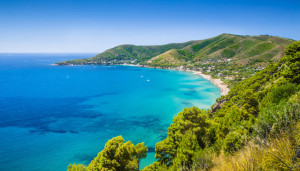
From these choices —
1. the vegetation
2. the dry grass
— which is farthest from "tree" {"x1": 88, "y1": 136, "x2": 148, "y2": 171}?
the dry grass

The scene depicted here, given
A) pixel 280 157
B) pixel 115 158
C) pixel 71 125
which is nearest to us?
pixel 280 157

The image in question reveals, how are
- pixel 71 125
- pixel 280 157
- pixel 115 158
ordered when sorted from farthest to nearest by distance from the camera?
pixel 71 125
pixel 115 158
pixel 280 157

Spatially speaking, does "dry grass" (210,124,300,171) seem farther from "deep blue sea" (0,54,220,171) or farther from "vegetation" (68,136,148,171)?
"deep blue sea" (0,54,220,171)

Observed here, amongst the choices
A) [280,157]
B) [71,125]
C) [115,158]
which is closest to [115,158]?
[115,158]

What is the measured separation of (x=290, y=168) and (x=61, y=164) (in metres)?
34.7

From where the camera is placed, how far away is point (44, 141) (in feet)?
120

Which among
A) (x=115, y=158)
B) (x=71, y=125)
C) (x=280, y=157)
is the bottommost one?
(x=71, y=125)

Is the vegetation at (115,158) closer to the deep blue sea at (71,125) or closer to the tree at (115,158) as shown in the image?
the tree at (115,158)

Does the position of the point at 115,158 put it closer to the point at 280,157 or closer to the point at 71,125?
the point at 280,157

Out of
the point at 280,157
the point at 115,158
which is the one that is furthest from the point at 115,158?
the point at 280,157

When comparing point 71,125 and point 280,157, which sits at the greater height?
point 280,157

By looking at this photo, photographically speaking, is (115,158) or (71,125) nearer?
(115,158)

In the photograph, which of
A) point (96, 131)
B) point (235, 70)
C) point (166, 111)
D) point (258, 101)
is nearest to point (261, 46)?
point (235, 70)

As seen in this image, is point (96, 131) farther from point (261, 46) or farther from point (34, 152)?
point (261, 46)
